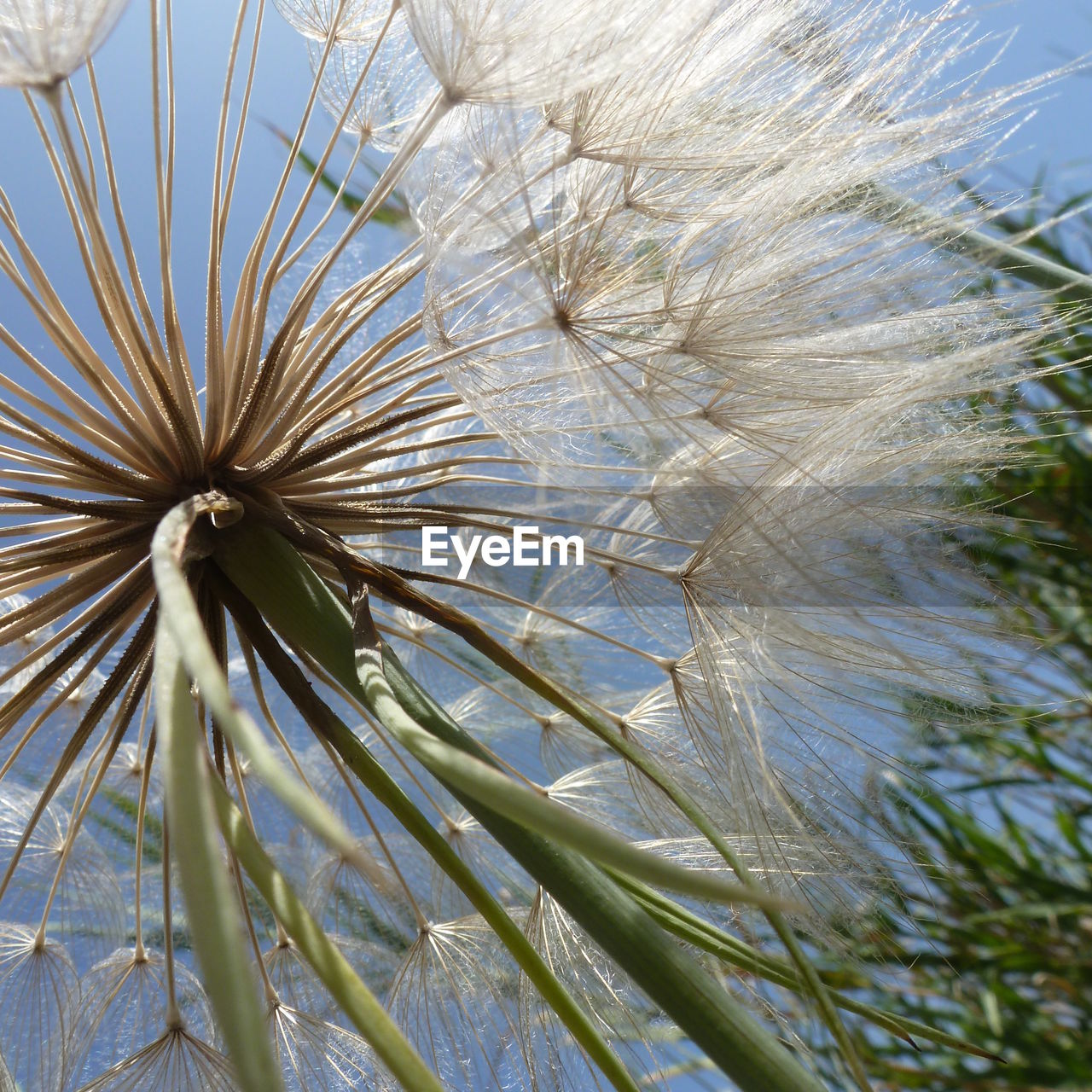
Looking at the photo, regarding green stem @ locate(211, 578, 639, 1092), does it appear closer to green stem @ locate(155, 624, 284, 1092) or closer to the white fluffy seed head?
green stem @ locate(155, 624, 284, 1092)

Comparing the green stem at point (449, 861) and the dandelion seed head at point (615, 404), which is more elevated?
the dandelion seed head at point (615, 404)

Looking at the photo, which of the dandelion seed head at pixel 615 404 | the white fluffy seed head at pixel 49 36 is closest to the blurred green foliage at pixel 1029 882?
the dandelion seed head at pixel 615 404

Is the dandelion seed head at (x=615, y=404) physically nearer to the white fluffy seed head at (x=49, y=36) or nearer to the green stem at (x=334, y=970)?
the white fluffy seed head at (x=49, y=36)

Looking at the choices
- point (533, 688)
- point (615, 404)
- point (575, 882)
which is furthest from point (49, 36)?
point (575, 882)

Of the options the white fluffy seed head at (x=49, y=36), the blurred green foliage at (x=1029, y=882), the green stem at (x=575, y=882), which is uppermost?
the white fluffy seed head at (x=49, y=36)

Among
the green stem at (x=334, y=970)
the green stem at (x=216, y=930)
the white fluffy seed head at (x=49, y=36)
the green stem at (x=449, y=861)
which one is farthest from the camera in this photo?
the white fluffy seed head at (x=49, y=36)

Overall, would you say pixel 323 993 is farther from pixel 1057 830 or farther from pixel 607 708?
pixel 1057 830

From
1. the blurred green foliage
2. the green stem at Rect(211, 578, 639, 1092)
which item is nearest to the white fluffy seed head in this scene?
the green stem at Rect(211, 578, 639, 1092)

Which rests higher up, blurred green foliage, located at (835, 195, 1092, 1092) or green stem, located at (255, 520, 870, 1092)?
green stem, located at (255, 520, 870, 1092)

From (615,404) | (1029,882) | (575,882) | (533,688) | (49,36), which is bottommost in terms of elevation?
(1029,882)

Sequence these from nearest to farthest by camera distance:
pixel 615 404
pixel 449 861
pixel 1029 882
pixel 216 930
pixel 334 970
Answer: pixel 216 930, pixel 334 970, pixel 449 861, pixel 615 404, pixel 1029 882

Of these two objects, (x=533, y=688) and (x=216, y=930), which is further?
(x=533, y=688)

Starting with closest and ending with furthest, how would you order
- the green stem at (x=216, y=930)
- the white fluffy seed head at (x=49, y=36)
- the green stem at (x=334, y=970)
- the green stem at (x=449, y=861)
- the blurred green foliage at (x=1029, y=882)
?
the green stem at (x=216, y=930)
the green stem at (x=334, y=970)
the green stem at (x=449, y=861)
the white fluffy seed head at (x=49, y=36)
the blurred green foliage at (x=1029, y=882)

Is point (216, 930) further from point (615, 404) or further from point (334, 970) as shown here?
point (615, 404)
